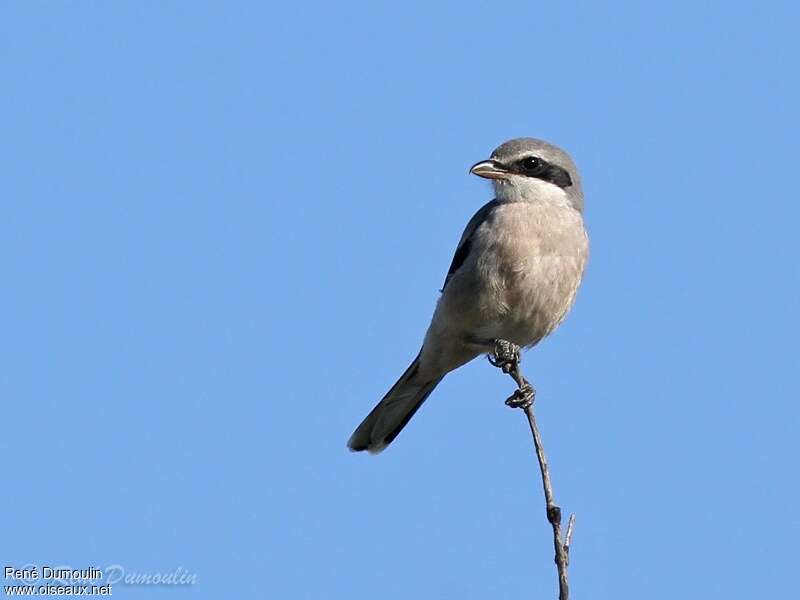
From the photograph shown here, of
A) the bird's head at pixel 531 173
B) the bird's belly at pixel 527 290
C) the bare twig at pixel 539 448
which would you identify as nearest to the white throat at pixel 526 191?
the bird's head at pixel 531 173

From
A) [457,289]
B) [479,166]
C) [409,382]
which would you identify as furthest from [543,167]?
[409,382]

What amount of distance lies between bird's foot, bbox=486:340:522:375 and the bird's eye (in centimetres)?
134

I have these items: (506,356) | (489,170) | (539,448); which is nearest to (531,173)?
(489,170)

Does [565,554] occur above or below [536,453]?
below

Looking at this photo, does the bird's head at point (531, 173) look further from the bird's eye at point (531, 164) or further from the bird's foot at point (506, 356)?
the bird's foot at point (506, 356)

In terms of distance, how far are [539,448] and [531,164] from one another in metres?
3.21

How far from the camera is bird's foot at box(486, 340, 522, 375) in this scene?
6.69 meters

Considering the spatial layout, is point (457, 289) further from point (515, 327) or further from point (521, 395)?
point (521, 395)

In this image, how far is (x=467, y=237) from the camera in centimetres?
758

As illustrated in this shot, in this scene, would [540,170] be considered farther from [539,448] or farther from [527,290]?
[539,448]

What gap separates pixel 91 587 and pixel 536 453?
1867 mm

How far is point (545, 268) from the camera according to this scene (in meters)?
7.19

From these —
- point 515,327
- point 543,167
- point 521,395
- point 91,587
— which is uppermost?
point 543,167

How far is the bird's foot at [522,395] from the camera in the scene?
639 centimetres
